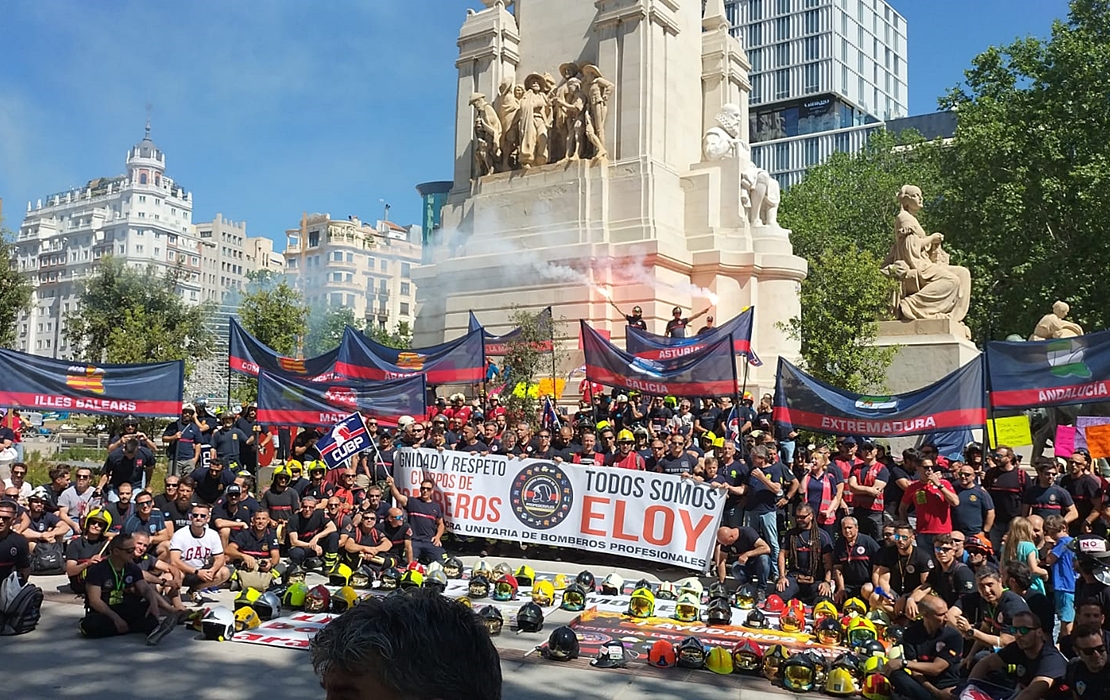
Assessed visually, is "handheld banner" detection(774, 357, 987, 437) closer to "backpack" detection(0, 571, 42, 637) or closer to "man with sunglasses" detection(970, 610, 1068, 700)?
"man with sunglasses" detection(970, 610, 1068, 700)

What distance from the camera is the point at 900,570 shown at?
9594mm

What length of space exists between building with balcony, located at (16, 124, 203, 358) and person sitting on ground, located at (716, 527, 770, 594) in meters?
130

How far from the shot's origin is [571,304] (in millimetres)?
23625

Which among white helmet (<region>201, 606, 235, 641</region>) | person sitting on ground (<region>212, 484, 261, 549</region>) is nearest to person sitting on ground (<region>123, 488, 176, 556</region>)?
person sitting on ground (<region>212, 484, 261, 549</region>)

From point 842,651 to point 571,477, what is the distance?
4.67 m

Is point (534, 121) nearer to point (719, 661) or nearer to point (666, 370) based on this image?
point (666, 370)

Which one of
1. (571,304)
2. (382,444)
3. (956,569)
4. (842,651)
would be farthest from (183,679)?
(571,304)

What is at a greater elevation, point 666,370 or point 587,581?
point 666,370

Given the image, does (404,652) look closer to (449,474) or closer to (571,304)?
(449,474)

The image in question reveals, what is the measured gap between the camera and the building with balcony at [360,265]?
118 metres

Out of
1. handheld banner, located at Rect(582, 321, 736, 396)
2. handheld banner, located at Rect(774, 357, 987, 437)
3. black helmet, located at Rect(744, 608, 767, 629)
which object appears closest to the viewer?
black helmet, located at Rect(744, 608, 767, 629)

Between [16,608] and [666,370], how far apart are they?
921 centimetres

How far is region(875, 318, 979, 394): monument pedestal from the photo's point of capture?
20.0 meters

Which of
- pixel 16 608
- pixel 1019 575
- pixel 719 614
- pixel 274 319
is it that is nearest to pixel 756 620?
pixel 719 614
